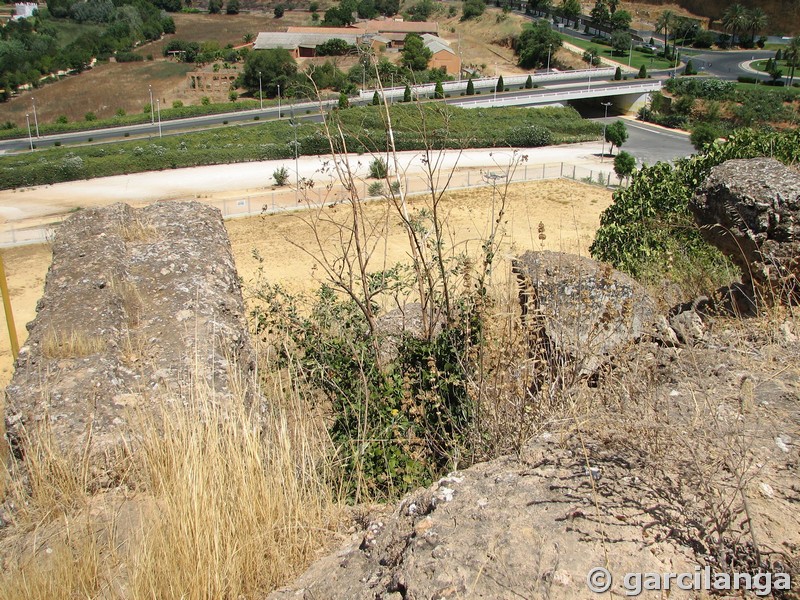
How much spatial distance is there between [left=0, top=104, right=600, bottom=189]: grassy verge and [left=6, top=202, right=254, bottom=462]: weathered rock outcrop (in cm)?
2768

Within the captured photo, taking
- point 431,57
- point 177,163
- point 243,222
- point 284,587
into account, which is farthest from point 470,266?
point 431,57

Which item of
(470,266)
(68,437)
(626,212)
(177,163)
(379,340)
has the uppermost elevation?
(470,266)

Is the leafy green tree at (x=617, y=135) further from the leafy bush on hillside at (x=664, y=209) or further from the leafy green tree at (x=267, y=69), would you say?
the leafy green tree at (x=267, y=69)

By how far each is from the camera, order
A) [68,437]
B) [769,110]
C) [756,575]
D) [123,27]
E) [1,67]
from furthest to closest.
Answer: [123,27], [1,67], [769,110], [68,437], [756,575]

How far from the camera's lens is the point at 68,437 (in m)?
4.04

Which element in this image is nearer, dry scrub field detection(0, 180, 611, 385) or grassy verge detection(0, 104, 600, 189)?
dry scrub field detection(0, 180, 611, 385)

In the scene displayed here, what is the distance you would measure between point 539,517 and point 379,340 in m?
2.10

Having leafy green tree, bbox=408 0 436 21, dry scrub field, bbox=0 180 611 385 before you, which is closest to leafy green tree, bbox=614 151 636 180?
dry scrub field, bbox=0 180 611 385

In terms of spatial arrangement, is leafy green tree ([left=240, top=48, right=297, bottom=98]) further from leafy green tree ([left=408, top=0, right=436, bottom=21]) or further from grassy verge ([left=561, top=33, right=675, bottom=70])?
leafy green tree ([left=408, top=0, right=436, bottom=21])

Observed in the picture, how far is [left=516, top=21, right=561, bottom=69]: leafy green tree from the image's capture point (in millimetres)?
73938

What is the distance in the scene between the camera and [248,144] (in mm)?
41750

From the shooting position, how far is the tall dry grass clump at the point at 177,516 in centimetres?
263

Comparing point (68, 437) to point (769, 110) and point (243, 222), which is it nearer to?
point (243, 222)

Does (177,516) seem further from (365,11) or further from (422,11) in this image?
(365,11)
